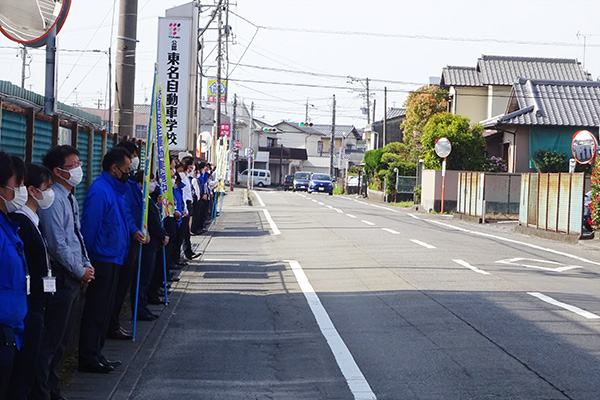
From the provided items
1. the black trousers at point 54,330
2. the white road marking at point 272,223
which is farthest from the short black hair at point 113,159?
the white road marking at point 272,223

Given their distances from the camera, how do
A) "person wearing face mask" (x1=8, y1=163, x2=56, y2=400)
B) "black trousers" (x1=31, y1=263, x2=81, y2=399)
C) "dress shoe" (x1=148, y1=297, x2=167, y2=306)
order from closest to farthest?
"person wearing face mask" (x1=8, y1=163, x2=56, y2=400) < "black trousers" (x1=31, y1=263, x2=81, y2=399) < "dress shoe" (x1=148, y1=297, x2=167, y2=306)

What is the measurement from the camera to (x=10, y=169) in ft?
13.5

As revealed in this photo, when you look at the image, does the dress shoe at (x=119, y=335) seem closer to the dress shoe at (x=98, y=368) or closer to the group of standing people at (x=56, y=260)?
the group of standing people at (x=56, y=260)

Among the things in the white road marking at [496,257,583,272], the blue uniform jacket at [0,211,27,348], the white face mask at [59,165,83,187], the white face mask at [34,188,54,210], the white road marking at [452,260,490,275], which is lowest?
the white road marking at [496,257,583,272]

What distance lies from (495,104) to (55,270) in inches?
1902

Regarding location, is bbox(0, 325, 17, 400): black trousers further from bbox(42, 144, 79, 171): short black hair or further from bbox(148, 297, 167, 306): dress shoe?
bbox(148, 297, 167, 306): dress shoe

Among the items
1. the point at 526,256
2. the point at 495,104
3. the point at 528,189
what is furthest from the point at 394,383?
the point at 495,104

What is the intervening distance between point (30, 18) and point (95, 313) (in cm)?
334

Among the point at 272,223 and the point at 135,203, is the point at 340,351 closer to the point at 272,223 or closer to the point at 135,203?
the point at 135,203

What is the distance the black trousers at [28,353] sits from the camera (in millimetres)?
4461

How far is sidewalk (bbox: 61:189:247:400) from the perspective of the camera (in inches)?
228

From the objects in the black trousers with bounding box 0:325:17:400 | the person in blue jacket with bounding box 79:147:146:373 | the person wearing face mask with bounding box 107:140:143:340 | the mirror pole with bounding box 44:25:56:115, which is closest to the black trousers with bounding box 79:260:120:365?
the person in blue jacket with bounding box 79:147:146:373

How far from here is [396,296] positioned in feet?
34.2

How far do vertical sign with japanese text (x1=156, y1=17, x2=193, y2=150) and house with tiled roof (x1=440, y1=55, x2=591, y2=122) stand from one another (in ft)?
107
